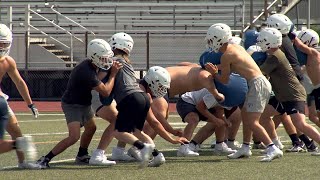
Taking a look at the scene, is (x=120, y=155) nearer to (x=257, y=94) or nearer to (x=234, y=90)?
(x=234, y=90)

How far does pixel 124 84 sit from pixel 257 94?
6.03ft

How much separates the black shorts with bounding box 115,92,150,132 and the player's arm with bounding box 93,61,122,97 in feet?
0.71

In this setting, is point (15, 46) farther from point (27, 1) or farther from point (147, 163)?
point (147, 163)

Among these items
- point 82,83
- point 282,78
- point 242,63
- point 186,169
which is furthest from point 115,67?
point 282,78

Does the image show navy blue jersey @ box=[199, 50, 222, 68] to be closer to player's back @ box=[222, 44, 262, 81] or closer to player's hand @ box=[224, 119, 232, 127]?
player's back @ box=[222, 44, 262, 81]

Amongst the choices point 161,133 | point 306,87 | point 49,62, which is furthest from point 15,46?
point 161,133

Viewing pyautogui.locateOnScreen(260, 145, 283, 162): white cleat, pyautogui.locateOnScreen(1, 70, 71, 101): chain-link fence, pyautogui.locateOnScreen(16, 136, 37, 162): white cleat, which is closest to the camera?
pyautogui.locateOnScreen(16, 136, 37, 162): white cleat

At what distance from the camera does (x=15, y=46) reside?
99.3ft

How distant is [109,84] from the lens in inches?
456

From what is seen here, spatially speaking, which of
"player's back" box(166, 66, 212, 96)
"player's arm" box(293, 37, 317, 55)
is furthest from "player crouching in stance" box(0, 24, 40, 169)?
"player's arm" box(293, 37, 317, 55)

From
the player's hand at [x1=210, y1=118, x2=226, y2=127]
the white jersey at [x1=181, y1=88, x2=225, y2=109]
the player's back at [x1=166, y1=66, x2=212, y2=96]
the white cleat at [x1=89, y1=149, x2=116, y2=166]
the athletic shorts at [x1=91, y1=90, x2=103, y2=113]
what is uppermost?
the player's back at [x1=166, y1=66, x2=212, y2=96]

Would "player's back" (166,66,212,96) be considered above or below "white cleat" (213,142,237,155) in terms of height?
above

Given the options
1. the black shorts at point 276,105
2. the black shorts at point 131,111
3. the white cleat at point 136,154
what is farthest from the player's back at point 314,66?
the black shorts at point 131,111

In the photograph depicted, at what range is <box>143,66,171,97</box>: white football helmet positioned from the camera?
1209 centimetres
